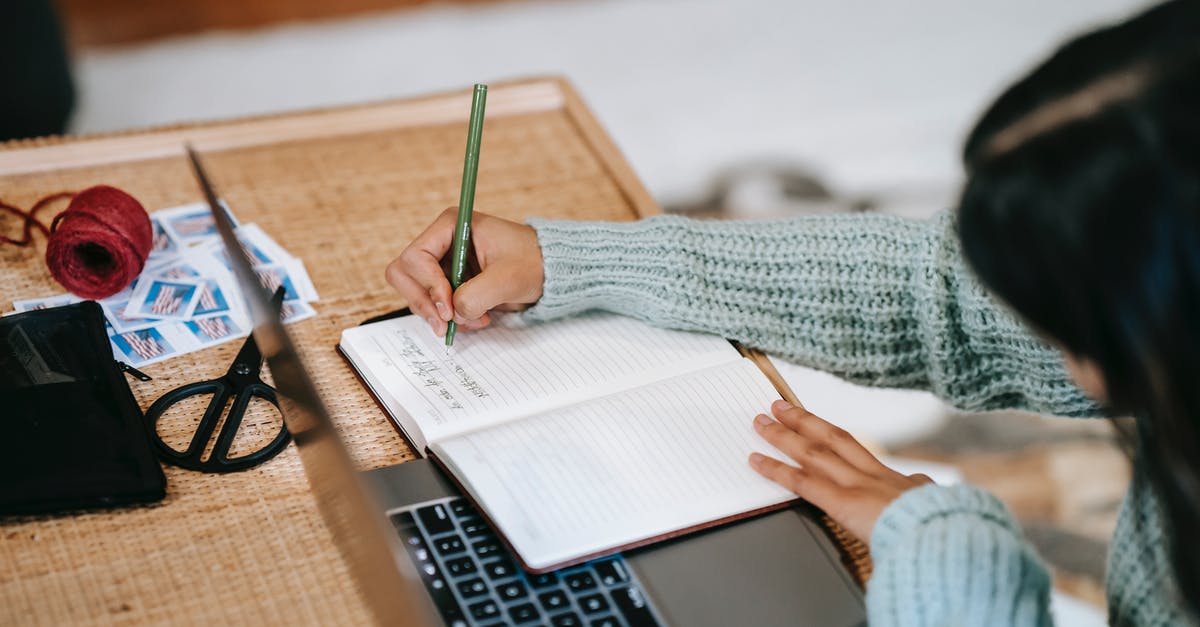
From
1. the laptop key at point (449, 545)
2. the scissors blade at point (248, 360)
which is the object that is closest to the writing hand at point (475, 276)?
the scissors blade at point (248, 360)

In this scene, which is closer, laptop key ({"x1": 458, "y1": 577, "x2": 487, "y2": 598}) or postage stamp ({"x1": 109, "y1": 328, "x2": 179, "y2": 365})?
laptop key ({"x1": 458, "y1": 577, "x2": 487, "y2": 598})

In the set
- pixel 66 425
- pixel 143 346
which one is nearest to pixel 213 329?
pixel 143 346

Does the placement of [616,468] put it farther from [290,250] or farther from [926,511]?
[290,250]

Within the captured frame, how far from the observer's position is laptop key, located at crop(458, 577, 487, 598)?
0.70 metres

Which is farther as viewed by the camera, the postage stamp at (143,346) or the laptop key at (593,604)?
the postage stamp at (143,346)

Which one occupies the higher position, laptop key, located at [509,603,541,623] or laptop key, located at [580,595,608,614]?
laptop key, located at [509,603,541,623]

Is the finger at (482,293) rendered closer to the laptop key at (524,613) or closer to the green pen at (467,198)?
the green pen at (467,198)

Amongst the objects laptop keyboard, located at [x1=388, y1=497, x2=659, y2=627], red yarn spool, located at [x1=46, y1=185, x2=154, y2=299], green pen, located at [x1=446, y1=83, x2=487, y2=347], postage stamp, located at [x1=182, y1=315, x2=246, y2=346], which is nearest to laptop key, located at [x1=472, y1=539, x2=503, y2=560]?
laptop keyboard, located at [x1=388, y1=497, x2=659, y2=627]

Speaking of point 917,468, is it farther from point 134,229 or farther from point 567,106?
point 134,229

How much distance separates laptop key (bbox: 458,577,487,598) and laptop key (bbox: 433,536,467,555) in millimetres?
29

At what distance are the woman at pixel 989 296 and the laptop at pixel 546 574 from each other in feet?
0.14

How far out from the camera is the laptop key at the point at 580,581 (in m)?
0.72

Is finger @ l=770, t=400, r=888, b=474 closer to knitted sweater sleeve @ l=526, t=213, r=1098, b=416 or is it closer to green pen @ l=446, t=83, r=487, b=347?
knitted sweater sleeve @ l=526, t=213, r=1098, b=416

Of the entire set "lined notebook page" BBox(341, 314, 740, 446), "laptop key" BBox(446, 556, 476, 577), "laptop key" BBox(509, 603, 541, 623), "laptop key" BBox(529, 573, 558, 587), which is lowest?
"laptop key" BBox(509, 603, 541, 623)
